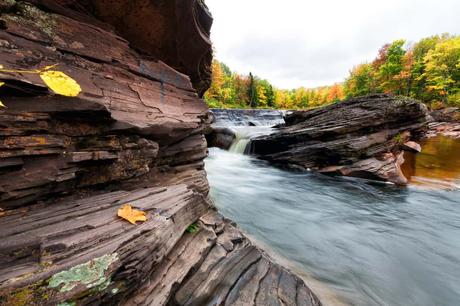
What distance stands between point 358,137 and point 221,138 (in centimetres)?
963

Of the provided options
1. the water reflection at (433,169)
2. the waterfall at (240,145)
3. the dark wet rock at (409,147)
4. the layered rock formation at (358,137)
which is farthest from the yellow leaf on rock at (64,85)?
the dark wet rock at (409,147)

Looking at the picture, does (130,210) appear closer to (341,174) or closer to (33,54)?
(33,54)

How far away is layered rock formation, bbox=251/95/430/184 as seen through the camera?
9.67 m

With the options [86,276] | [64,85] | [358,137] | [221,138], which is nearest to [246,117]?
[221,138]

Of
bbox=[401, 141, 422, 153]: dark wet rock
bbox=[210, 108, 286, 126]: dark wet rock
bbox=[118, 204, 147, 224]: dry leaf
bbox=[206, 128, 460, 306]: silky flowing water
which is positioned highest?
bbox=[210, 108, 286, 126]: dark wet rock

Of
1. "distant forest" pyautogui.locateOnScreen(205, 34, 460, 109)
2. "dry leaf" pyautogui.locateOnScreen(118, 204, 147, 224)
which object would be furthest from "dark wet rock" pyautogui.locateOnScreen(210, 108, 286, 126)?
"dry leaf" pyautogui.locateOnScreen(118, 204, 147, 224)

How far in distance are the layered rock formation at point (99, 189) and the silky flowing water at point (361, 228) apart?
1.75m

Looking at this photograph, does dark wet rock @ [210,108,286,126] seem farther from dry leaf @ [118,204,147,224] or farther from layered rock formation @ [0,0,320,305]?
dry leaf @ [118,204,147,224]

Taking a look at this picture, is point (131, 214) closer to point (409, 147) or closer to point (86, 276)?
point (86, 276)

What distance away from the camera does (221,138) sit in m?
17.1

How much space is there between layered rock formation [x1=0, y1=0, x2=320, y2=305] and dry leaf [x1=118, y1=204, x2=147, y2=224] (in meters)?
0.06

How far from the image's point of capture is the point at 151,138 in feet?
12.5

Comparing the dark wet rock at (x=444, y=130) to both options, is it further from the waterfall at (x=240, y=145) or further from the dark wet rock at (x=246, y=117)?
the waterfall at (x=240, y=145)

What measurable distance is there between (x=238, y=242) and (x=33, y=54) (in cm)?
373
